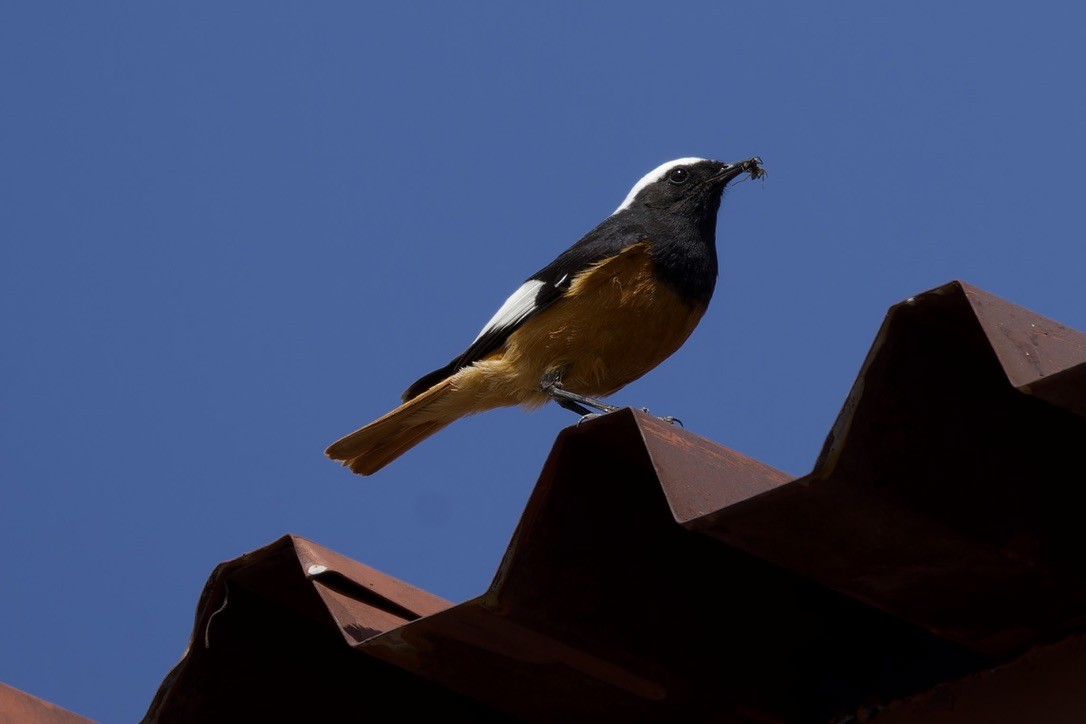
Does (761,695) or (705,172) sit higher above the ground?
(705,172)

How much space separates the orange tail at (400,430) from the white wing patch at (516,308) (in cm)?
27

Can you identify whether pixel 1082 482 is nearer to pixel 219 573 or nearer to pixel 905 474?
pixel 905 474

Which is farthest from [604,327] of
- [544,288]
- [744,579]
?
[744,579]

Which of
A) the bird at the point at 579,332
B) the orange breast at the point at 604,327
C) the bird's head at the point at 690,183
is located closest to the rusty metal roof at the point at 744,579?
the bird at the point at 579,332

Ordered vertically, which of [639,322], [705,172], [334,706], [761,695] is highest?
[705,172]

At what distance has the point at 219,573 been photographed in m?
2.55

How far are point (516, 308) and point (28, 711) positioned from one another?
2724 millimetres

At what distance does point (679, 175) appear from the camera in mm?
6715

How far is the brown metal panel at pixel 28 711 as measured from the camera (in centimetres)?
339

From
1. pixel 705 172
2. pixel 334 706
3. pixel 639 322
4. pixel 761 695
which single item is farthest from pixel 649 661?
pixel 705 172

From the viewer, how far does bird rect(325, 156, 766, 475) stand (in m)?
5.50

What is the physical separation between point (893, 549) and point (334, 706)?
3.67 feet

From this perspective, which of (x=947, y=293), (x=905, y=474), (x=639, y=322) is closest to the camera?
(x=947, y=293)

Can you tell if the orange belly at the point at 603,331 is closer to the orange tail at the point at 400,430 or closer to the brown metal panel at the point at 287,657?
the orange tail at the point at 400,430
